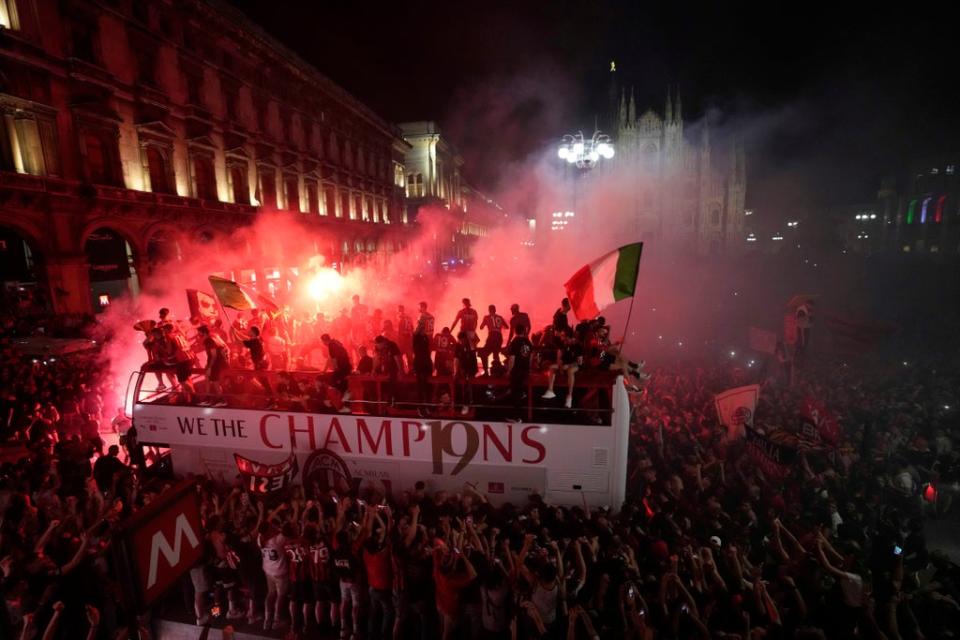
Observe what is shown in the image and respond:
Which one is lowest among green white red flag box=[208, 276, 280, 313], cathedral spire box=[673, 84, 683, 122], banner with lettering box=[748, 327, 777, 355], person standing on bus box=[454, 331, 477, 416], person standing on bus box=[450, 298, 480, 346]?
banner with lettering box=[748, 327, 777, 355]

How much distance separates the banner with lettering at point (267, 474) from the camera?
8.30 meters

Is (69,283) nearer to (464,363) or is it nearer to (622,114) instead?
(464,363)

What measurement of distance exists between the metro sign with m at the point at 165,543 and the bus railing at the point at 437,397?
3.90 meters

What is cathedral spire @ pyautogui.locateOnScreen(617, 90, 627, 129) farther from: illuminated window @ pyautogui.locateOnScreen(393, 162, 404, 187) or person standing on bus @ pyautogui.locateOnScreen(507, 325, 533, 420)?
person standing on bus @ pyautogui.locateOnScreen(507, 325, 533, 420)

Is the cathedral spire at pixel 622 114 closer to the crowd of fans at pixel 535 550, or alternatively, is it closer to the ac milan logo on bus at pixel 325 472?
the crowd of fans at pixel 535 550

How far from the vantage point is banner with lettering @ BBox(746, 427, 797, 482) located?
8.23 meters

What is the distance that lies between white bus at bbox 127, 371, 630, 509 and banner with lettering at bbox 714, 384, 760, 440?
12.8 feet

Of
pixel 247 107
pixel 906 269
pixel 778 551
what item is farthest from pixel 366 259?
pixel 906 269

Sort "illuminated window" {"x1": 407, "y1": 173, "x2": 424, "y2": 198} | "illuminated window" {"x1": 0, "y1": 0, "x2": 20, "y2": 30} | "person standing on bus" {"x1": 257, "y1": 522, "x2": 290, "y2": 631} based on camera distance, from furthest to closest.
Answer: "illuminated window" {"x1": 407, "y1": 173, "x2": 424, "y2": 198} → "illuminated window" {"x1": 0, "y1": 0, "x2": 20, "y2": 30} → "person standing on bus" {"x1": 257, "y1": 522, "x2": 290, "y2": 631}

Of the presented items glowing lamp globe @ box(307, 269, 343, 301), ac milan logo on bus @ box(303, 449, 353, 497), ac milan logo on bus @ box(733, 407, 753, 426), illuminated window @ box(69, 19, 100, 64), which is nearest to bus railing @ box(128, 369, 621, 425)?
ac milan logo on bus @ box(303, 449, 353, 497)

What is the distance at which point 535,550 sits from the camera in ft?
19.9

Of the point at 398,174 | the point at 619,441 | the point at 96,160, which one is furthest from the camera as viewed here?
the point at 398,174

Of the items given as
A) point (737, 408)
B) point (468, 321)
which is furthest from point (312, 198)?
point (737, 408)

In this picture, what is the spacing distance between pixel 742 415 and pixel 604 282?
15.4ft
